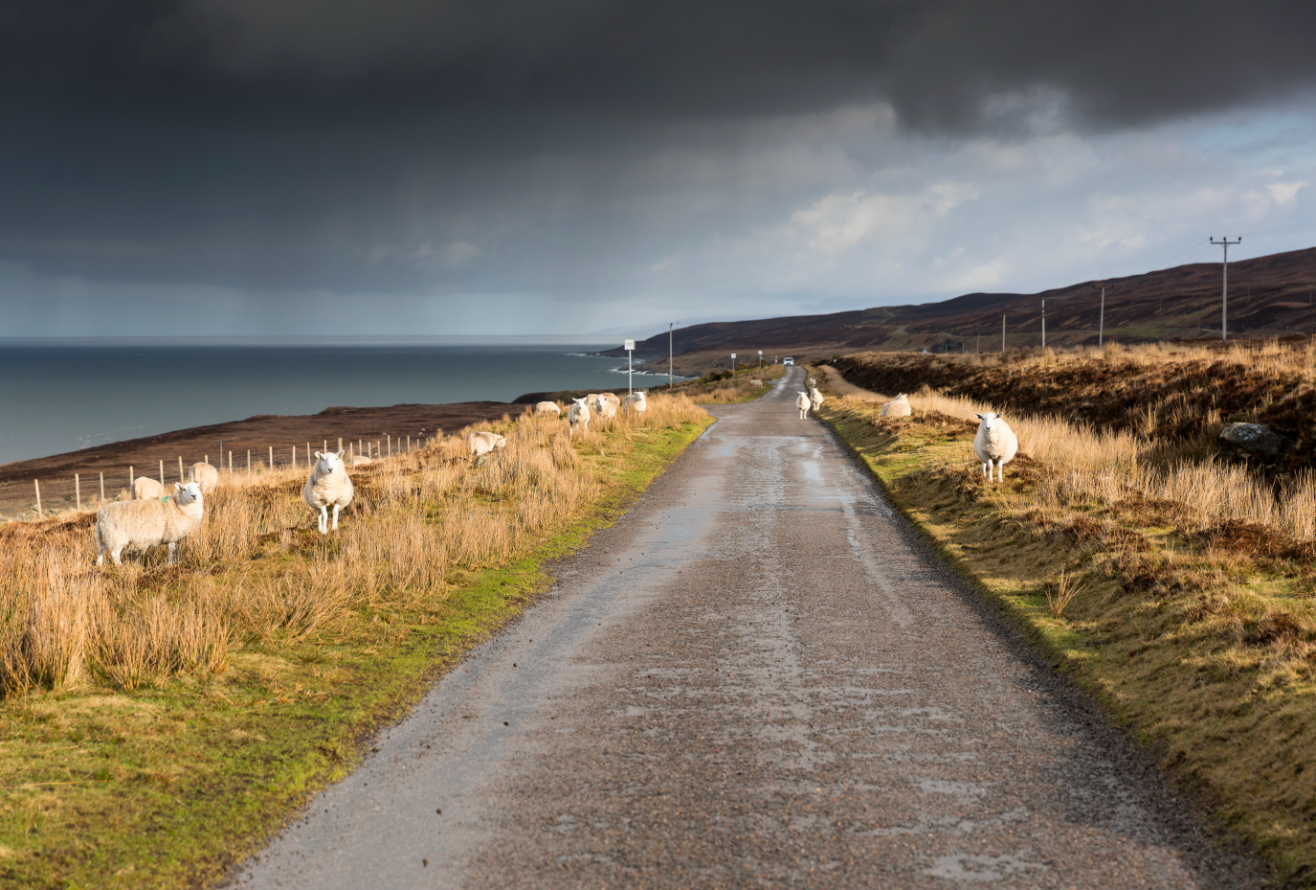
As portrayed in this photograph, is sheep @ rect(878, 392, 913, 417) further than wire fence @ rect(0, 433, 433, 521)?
No

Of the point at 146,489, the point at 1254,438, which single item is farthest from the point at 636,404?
the point at 1254,438

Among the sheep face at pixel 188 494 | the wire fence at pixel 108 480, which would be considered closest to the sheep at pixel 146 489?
the wire fence at pixel 108 480

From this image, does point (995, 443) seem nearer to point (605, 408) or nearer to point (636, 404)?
point (605, 408)

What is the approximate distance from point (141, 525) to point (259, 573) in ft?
7.31

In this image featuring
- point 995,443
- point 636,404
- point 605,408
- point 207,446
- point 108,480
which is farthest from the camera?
point 207,446

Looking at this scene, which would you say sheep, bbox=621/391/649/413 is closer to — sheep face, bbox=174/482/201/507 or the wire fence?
the wire fence

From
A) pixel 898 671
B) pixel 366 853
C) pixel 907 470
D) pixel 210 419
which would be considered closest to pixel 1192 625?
pixel 898 671

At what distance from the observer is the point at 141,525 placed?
38.1 feet

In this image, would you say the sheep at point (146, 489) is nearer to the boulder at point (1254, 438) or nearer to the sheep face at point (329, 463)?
the sheep face at point (329, 463)

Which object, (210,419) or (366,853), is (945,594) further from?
(210,419)

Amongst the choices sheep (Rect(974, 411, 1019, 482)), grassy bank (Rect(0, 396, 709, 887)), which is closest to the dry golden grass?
grassy bank (Rect(0, 396, 709, 887))

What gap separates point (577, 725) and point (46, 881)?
3292 millimetres

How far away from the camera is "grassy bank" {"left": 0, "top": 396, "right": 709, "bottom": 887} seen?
4910 mm

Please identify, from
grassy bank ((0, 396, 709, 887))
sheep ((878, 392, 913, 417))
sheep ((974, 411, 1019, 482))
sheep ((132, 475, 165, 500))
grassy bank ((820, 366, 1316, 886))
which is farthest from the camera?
sheep ((878, 392, 913, 417))
